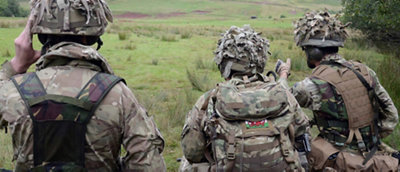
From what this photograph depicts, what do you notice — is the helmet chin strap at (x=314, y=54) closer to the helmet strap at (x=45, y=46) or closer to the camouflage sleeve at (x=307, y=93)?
the camouflage sleeve at (x=307, y=93)

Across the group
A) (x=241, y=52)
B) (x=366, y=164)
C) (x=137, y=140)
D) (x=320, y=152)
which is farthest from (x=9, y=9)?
(x=137, y=140)

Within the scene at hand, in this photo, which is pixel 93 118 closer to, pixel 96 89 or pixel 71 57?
pixel 96 89

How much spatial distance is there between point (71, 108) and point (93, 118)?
0.12 meters

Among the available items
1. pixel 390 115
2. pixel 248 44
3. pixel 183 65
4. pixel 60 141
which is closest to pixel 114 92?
pixel 60 141

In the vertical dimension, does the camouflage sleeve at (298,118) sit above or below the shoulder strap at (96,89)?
below

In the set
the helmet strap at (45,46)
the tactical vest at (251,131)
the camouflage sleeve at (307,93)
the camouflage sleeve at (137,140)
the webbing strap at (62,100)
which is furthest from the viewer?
the camouflage sleeve at (307,93)

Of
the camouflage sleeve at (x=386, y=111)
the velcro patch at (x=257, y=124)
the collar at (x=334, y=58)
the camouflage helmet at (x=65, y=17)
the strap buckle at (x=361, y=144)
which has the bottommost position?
the strap buckle at (x=361, y=144)

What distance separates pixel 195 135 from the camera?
8.74 ft

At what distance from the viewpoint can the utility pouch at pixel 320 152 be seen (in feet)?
11.1

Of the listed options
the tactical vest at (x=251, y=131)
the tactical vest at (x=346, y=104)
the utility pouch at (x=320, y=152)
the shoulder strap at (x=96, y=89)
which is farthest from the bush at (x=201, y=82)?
the shoulder strap at (x=96, y=89)

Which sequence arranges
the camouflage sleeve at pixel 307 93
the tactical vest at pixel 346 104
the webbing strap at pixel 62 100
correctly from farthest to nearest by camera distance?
the camouflage sleeve at pixel 307 93 < the tactical vest at pixel 346 104 < the webbing strap at pixel 62 100

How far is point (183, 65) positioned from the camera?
9398 millimetres

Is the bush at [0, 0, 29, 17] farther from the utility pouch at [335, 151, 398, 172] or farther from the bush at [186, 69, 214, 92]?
the utility pouch at [335, 151, 398, 172]

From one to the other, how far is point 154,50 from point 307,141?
27.1 feet
